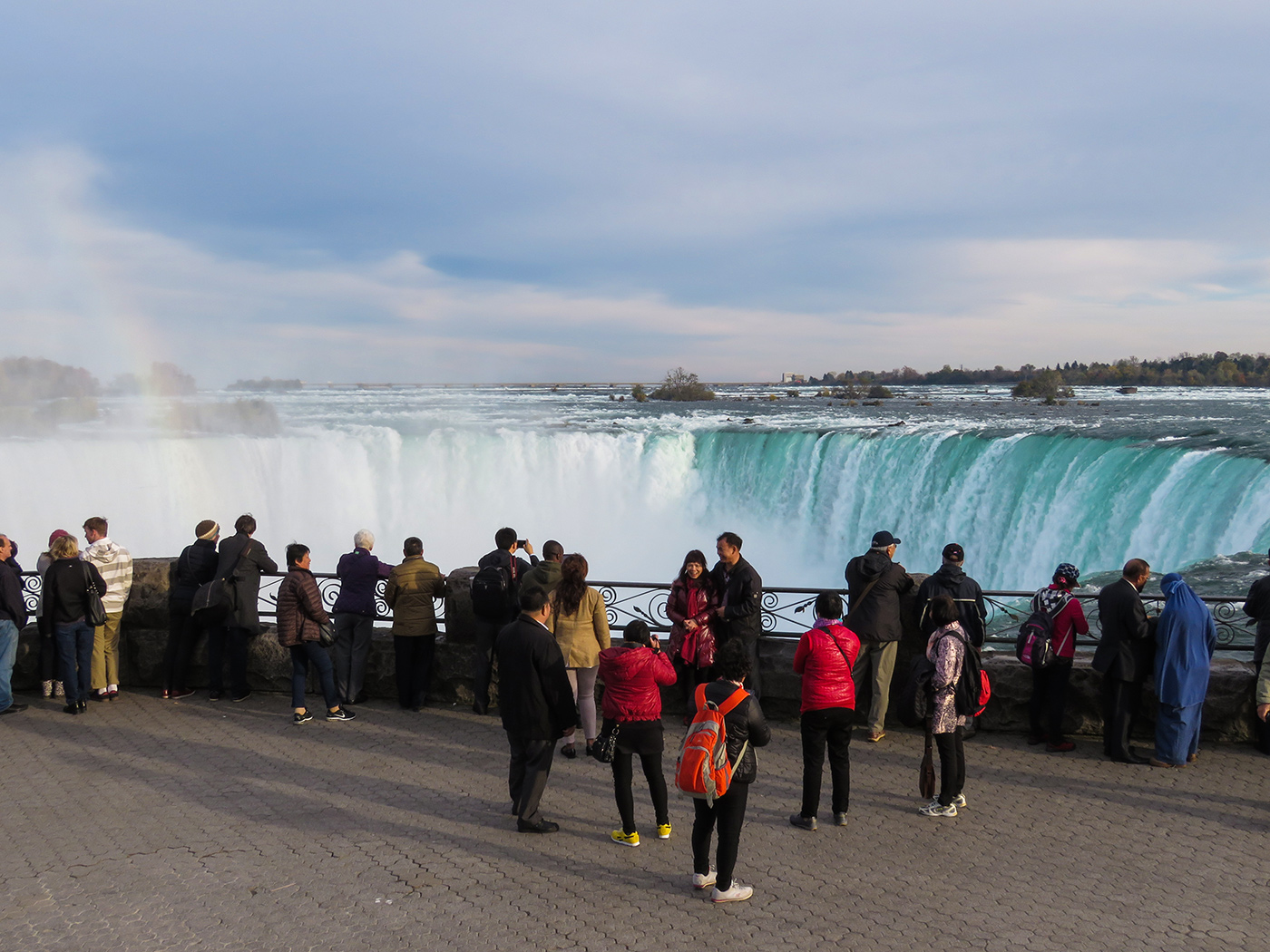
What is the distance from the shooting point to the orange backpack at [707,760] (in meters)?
4.28

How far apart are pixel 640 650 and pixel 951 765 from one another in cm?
213

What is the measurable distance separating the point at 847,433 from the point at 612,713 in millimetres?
19630

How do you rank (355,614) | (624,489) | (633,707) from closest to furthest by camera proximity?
1. (633,707)
2. (355,614)
3. (624,489)

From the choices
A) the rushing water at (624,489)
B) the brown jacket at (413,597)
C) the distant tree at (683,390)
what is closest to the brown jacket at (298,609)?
the brown jacket at (413,597)

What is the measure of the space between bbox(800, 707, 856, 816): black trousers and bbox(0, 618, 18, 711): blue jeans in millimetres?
6599

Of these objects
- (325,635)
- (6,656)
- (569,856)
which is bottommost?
(569,856)

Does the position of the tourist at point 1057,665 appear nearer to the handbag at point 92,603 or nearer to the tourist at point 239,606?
the tourist at point 239,606

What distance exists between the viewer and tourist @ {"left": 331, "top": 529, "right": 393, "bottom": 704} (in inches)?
307

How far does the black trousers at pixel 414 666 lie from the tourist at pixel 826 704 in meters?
3.69

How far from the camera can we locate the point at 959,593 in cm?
646

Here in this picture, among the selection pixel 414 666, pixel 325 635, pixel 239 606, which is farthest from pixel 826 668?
pixel 239 606

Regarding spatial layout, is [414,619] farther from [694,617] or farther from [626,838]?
[626,838]

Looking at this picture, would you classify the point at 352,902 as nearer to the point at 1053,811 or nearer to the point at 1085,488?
the point at 1053,811

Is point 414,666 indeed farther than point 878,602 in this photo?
Yes
